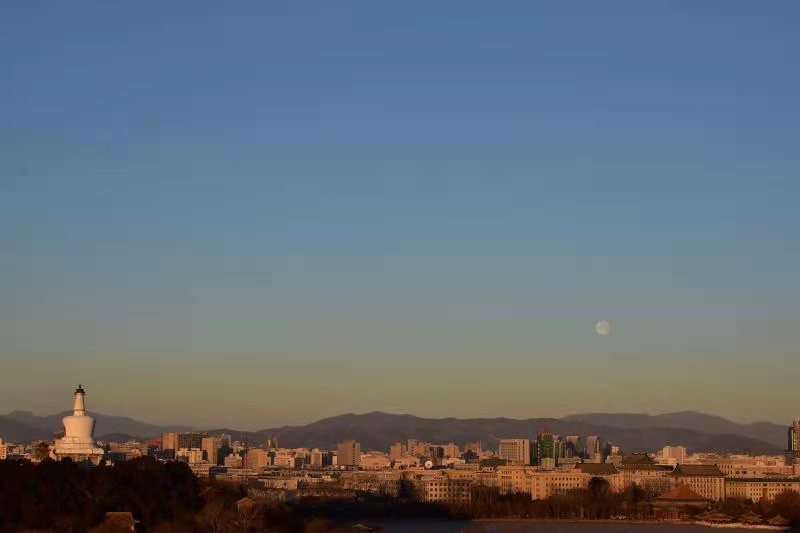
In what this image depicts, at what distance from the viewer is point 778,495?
8288 centimetres

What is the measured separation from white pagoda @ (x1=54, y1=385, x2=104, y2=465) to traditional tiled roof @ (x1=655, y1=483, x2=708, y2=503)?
3751 centimetres

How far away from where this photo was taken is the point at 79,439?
178ft

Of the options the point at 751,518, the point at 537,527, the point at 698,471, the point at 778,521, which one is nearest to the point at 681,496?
the point at 751,518

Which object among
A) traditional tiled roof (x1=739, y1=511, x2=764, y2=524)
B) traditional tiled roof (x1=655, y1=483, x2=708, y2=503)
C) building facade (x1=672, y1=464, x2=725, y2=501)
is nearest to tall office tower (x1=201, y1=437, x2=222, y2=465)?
building facade (x1=672, y1=464, x2=725, y2=501)

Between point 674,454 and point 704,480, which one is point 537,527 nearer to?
point 704,480

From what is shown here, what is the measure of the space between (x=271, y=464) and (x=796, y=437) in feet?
161

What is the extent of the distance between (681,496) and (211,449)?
49959mm

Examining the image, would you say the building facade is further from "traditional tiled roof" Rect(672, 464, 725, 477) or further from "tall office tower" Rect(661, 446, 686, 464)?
"tall office tower" Rect(661, 446, 686, 464)

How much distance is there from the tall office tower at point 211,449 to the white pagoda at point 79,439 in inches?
2447

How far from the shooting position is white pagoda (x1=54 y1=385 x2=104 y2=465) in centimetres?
5322

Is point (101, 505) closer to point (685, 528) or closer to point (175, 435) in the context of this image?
point (685, 528)

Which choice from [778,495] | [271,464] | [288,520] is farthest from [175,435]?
[288,520]

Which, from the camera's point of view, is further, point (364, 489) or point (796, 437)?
point (796, 437)

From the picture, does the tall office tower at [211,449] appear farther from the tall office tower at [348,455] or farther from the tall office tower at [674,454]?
the tall office tower at [674,454]
